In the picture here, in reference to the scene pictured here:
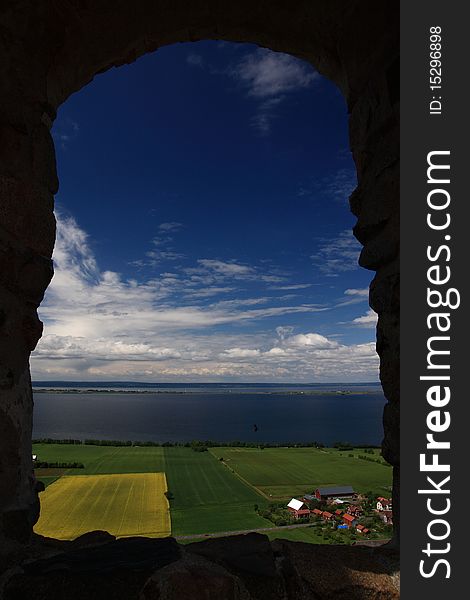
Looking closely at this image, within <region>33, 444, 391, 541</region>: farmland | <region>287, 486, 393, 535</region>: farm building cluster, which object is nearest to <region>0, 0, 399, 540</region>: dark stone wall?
<region>33, 444, 391, 541</region>: farmland

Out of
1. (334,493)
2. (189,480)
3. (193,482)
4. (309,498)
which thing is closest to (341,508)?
(309,498)

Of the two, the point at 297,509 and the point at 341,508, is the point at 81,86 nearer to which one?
the point at 297,509

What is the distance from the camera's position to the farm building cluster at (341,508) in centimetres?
1809

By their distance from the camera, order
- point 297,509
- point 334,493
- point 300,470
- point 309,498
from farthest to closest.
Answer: point 300,470 < point 334,493 < point 309,498 < point 297,509

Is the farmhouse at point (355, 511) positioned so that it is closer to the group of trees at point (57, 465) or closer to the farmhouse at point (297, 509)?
the farmhouse at point (297, 509)

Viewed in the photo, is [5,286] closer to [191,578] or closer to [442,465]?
[191,578]

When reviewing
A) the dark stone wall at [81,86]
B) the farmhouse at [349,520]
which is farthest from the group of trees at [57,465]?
the dark stone wall at [81,86]

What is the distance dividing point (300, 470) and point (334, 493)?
9163mm

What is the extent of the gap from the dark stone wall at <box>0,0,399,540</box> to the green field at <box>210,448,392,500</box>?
2464 centimetres

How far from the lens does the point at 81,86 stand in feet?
6.91

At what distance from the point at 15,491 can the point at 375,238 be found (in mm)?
1810

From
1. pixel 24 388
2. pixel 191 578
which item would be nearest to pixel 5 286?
pixel 24 388

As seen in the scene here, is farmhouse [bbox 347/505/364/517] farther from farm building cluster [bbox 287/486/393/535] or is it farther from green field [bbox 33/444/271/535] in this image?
green field [bbox 33/444/271/535]

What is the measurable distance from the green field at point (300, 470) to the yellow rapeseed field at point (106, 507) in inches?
294
